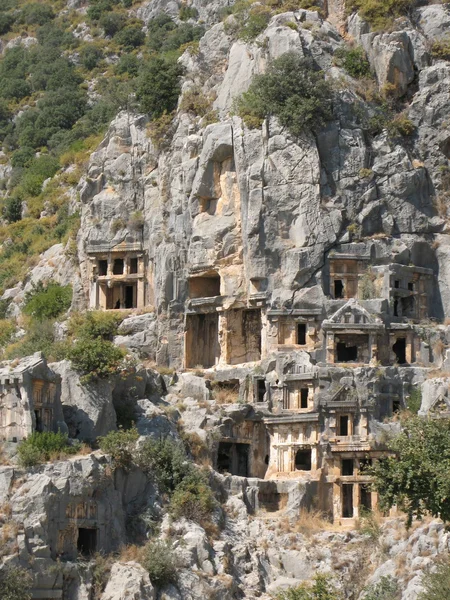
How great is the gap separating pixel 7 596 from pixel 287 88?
31266 mm

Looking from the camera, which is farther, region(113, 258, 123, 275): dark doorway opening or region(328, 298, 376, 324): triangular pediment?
region(113, 258, 123, 275): dark doorway opening


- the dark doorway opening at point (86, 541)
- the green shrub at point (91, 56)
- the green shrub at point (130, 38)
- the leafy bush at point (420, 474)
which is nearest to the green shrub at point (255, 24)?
the leafy bush at point (420, 474)

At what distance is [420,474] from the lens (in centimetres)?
4734

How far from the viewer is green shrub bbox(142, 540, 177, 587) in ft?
168

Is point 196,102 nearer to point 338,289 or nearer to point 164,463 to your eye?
point 338,289

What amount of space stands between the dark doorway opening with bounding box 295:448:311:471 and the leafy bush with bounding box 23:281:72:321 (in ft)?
57.0

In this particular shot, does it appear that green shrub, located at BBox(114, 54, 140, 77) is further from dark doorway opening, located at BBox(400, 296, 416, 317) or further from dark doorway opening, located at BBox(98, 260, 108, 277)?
dark doorway opening, located at BBox(400, 296, 416, 317)

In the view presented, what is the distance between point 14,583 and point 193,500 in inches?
390

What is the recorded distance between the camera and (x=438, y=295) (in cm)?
6781

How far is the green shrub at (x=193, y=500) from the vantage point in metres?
54.9

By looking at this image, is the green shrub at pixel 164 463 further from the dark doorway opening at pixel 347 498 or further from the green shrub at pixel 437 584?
the green shrub at pixel 437 584

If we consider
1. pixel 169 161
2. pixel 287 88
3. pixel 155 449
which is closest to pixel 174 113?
pixel 169 161

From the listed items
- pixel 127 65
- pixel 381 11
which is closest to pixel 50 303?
pixel 381 11

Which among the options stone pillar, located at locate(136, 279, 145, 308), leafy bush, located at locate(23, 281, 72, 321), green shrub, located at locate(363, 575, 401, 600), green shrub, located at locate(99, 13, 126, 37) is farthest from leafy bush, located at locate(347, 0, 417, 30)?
green shrub, located at locate(99, 13, 126, 37)
